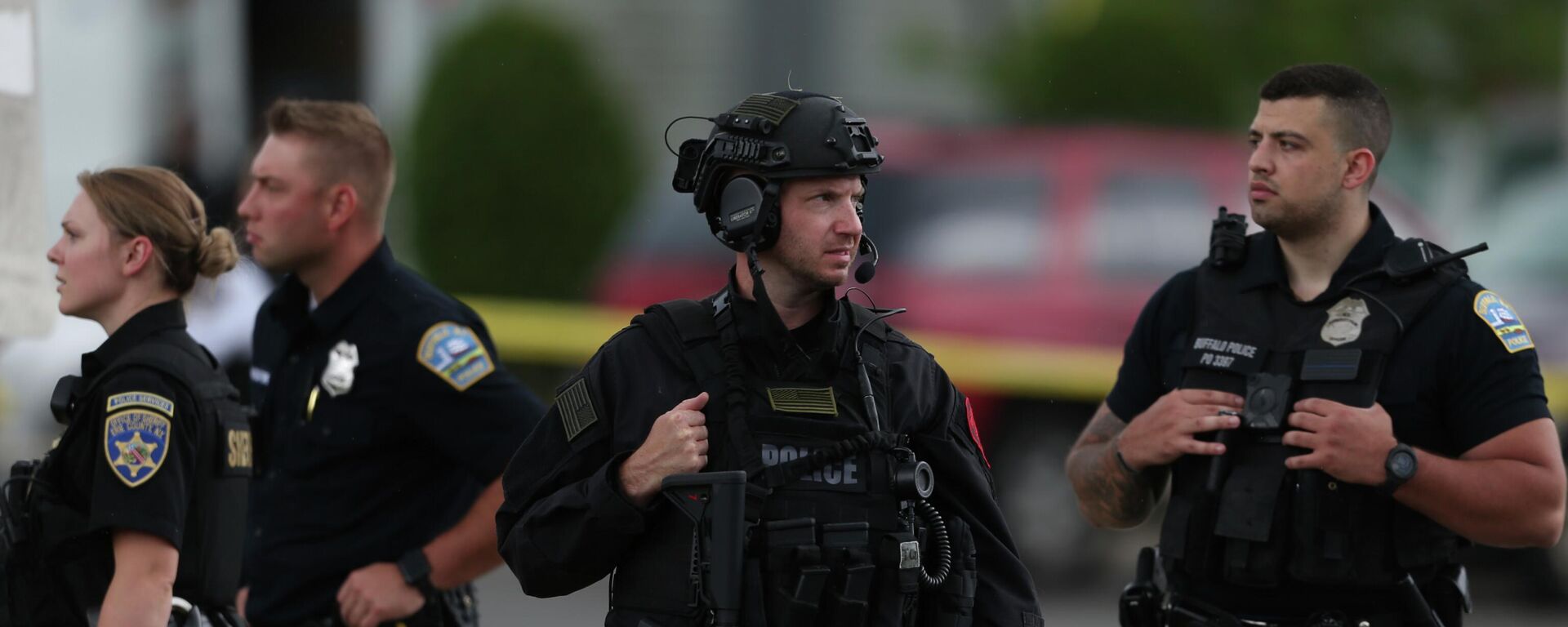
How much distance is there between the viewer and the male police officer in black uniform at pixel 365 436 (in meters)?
5.41

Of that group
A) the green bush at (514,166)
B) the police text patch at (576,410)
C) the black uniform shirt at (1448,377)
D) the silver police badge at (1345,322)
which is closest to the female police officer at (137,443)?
the police text patch at (576,410)

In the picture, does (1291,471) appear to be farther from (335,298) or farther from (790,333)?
(335,298)

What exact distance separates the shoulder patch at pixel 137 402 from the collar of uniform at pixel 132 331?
19 cm

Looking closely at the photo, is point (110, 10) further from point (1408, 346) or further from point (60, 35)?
point (1408, 346)

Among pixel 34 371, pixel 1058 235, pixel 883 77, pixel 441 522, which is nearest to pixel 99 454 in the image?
pixel 441 522

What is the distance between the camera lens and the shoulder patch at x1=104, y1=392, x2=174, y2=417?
450 cm

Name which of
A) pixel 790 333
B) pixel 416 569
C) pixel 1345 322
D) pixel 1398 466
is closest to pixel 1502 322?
pixel 1345 322

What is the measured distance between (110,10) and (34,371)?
4.24 metres

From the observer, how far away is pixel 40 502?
14.9 feet

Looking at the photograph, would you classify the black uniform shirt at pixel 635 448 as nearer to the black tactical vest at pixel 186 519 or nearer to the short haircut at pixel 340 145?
the black tactical vest at pixel 186 519

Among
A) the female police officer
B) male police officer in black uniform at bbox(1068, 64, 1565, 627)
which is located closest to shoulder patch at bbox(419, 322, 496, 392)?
the female police officer

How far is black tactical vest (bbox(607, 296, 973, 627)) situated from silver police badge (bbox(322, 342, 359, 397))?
163cm

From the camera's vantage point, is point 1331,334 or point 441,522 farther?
point 441,522

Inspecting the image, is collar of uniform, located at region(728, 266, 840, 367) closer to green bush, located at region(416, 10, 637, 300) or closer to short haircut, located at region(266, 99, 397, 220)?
short haircut, located at region(266, 99, 397, 220)
